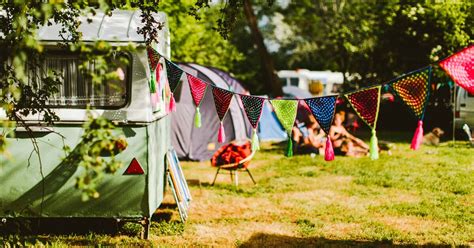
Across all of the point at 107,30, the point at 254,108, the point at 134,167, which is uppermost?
the point at 107,30

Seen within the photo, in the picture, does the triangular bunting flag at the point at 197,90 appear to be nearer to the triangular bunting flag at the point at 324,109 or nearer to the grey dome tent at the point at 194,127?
the triangular bunting flag at the point at 324,109

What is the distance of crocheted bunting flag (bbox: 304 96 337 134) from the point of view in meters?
5.70

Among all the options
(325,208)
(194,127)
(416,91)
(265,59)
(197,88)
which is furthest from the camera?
(265,59)

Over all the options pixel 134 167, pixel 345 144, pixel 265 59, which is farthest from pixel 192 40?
pixel 134 167

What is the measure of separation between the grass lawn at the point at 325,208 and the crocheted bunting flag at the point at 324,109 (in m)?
1.38

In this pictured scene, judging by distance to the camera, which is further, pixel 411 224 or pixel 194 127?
pixel 194 127

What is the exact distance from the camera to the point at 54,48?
5773mm

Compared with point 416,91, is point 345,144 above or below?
below

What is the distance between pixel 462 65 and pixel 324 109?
1511 mm

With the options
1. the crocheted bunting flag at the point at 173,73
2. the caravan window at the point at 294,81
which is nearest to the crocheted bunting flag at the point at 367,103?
the crocheted bunting flag at the point at 173,73

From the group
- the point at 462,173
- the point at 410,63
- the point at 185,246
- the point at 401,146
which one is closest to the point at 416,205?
the point at 462,173

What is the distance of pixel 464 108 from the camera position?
46.6 ft

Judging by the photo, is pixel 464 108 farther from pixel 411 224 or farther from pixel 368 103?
pixel 368 103

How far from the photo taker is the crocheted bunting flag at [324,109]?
5695 mm
